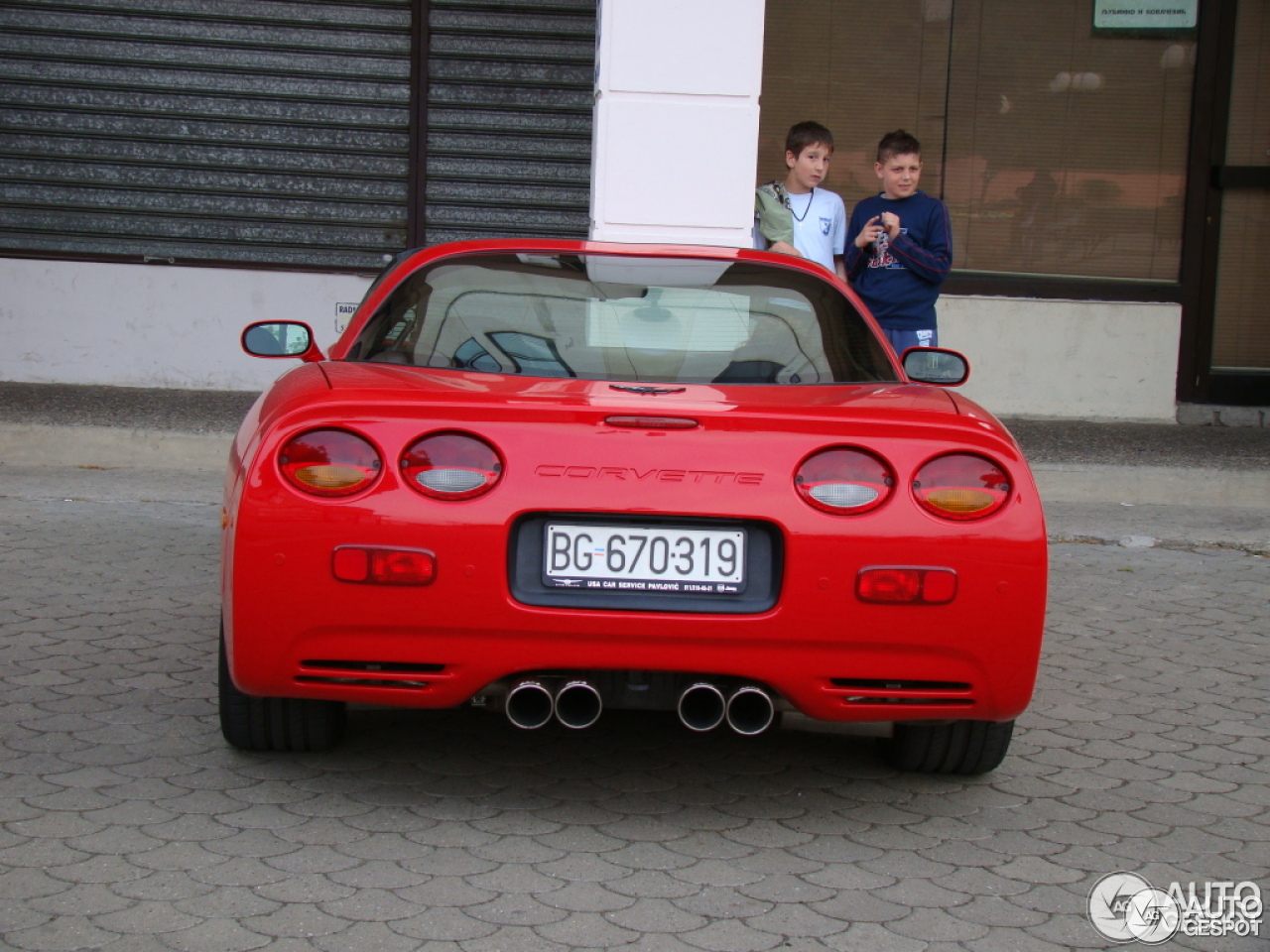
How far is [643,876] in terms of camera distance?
3.05 m

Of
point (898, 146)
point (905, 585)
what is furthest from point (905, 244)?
point (905, 585)

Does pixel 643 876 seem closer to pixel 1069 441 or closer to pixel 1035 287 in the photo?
pixel 1069 441

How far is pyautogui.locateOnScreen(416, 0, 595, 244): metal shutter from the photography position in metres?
9.85

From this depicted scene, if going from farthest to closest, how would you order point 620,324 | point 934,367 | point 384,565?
point 934,367 → point 620,324 → point 384,565

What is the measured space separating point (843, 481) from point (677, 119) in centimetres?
519

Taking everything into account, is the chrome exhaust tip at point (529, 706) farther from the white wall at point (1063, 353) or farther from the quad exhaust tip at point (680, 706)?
the white wall at point (1063, 353)

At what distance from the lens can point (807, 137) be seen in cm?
657

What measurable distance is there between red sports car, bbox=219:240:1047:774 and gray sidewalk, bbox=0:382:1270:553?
447cm

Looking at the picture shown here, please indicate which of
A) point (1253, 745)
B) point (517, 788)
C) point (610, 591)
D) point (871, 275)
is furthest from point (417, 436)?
point (871, 275)

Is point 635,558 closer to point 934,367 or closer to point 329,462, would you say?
point 329,462

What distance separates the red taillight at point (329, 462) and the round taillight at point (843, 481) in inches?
35.2

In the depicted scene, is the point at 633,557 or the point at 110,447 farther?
the point at 110,447

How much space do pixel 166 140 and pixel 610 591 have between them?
7823 millimetres

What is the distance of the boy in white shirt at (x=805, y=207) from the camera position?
6.60m
